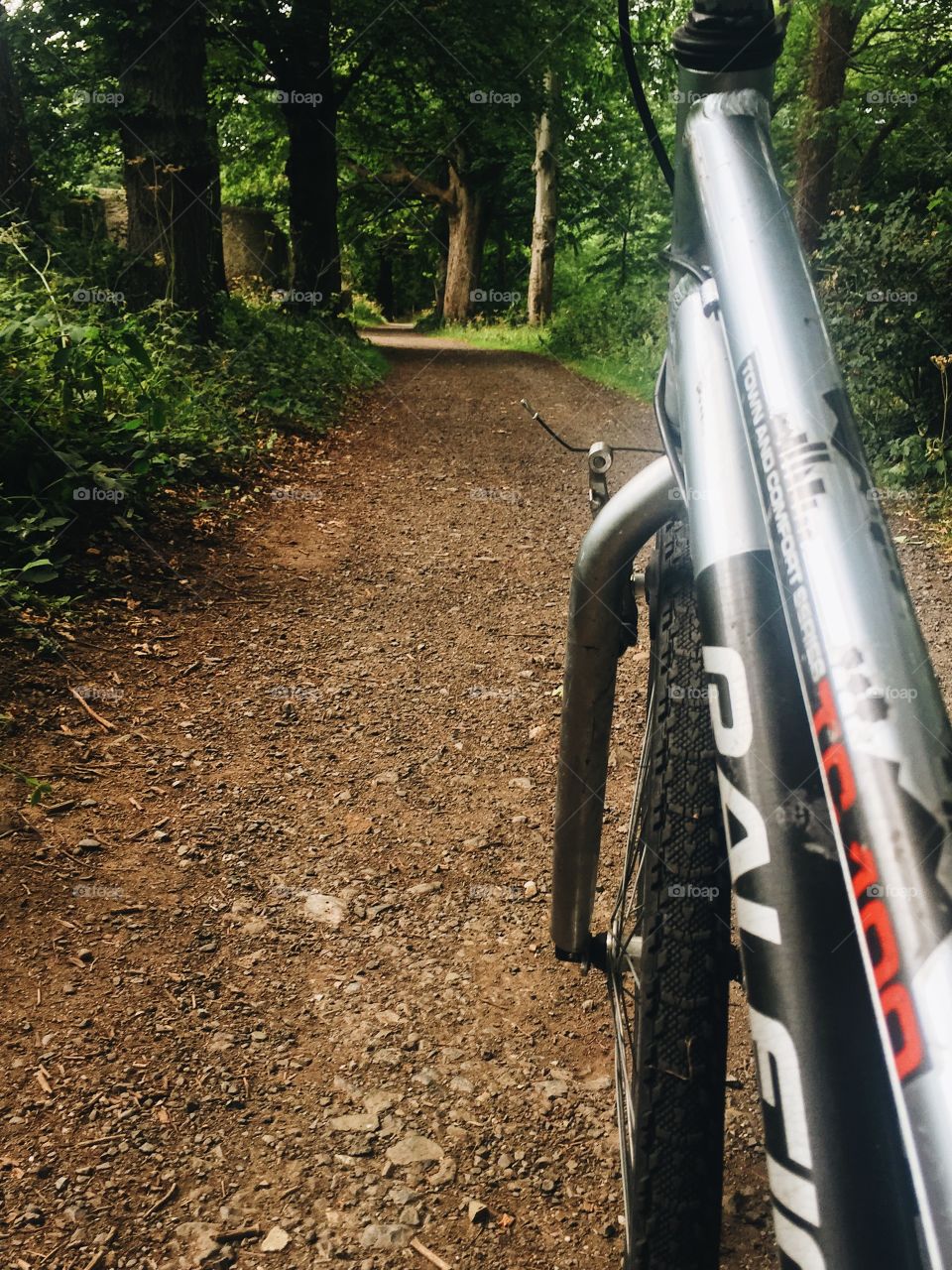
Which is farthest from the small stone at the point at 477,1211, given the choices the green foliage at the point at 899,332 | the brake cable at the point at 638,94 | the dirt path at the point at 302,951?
the green foliage at the point at 899,332

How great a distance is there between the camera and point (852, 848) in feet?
1.90

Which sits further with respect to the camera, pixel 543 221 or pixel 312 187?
pixel 543 221

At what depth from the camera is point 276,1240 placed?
1752 mm

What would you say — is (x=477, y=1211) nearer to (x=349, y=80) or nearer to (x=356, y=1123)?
(x=356, y=1123)

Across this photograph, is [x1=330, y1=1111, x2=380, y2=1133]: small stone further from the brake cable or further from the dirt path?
the brake cable

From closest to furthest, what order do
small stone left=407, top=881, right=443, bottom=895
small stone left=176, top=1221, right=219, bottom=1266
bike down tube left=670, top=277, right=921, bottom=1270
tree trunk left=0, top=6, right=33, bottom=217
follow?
bike down tube left=670, top=277, right=921, bottom=1270 < small stone left=176, top=1221, right=219, bottom=1266 < small stone left=407, top=881, right=443, bottom=895 < tree trunk left=0, top=6, right=33, bottom=217

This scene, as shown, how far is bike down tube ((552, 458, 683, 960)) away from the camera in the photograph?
4.42 feet

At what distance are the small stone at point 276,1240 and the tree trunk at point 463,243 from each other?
25.2 m

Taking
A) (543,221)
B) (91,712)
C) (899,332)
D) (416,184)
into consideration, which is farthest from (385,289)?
(91,712)

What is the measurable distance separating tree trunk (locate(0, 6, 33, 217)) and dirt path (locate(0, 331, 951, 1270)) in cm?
339

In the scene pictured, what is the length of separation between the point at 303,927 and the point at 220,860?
0.40 metres

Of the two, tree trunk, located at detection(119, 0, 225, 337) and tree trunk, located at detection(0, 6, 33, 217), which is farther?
tree trunk, located at detection(119, 0, 225, 337)

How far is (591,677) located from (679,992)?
26.9 inches

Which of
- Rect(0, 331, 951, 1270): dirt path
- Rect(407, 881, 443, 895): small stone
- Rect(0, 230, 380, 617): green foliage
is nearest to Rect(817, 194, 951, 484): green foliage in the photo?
Rect(0, 331, 951, 1270): dirt path
